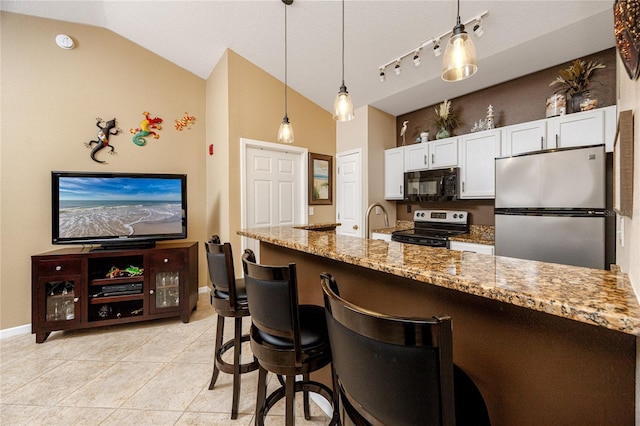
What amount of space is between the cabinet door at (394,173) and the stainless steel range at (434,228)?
1.36 ft

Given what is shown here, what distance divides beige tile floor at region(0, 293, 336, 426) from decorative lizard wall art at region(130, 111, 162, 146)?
7.20ft

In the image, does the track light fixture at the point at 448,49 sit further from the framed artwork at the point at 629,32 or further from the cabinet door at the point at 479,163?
the cabinet door at the point at 479,163

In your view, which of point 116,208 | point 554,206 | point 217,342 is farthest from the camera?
point 116,208

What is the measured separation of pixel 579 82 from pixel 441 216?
1.90m

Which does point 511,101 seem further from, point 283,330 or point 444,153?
point 283,330

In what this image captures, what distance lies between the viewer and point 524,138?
278cm

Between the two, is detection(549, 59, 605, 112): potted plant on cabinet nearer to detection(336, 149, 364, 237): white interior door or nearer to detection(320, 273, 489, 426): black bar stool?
detection(336, 149, 364, 237): white interior door

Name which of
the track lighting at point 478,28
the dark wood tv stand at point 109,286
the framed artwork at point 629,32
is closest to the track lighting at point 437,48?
the track lighting at point 478,28

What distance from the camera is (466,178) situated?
330 centimetres

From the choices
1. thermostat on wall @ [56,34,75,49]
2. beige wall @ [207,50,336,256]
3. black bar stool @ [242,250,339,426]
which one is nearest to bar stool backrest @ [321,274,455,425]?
black bar stool @ [242,250,339,426]

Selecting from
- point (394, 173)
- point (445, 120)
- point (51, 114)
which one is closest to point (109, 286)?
point (51, 114)

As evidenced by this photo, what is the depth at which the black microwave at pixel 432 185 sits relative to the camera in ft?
11.1

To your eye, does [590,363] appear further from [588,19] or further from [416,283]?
[588,19]

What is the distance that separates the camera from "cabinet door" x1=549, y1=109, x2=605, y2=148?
2344 mm
